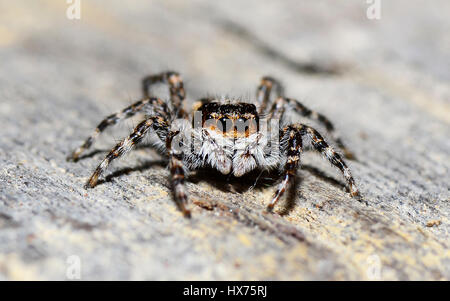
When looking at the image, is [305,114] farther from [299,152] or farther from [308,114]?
[299,152]

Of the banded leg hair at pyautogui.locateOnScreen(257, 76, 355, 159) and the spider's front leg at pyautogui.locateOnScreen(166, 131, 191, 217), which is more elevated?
the banded leg hair at pyautogui.locateOnScreen(257, 76, 355, 159)

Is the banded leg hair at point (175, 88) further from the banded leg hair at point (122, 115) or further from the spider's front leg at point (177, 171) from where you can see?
the spider's front leg at point (177, 171)

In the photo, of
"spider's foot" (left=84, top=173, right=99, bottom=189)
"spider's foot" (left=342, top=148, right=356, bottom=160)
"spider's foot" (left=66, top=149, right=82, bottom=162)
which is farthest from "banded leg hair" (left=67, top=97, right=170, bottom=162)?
"spider's foot" (left=342, top=148, right=356, bottom=160)

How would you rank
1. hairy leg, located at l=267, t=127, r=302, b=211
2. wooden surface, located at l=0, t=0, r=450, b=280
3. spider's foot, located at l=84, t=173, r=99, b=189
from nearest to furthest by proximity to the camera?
wooden surface, located at l=0, t=0, r=450, b=280, hairy leg, located at l=267, t=127, r=302, b=211, spider's foot, located at l=84, t=173, r=99, b=189

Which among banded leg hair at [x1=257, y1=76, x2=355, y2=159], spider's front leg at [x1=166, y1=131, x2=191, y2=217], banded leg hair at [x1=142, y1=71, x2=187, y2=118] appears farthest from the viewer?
banded leg hair at [x1=142, y1=71, x2=187, y2=118]

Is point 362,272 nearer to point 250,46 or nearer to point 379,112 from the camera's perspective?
point 379,112

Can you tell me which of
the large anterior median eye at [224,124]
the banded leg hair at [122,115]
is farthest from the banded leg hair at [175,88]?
the large anterior median eye at [224,124]

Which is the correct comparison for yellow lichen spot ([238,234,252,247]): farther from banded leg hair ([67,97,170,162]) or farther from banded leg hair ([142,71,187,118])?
banded leg hair ([142,71,187,118])
